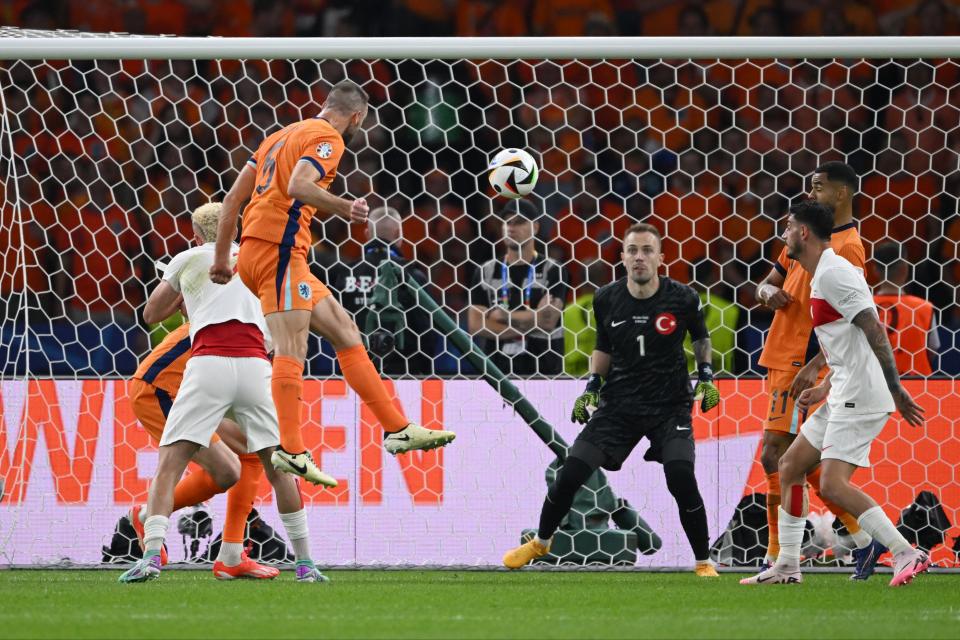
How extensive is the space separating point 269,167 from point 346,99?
485mm

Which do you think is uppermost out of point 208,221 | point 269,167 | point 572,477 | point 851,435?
point 269,167

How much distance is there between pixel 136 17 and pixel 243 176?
6.76 meters

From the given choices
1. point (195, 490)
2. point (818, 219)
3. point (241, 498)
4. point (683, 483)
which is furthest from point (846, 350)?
point (195, 490)

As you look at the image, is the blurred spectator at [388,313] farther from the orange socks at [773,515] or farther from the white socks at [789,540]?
the white socks at [789,540]

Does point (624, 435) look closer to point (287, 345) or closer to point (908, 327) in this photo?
point (287, 345)

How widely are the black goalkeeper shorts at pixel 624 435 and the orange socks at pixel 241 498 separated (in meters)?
1.63

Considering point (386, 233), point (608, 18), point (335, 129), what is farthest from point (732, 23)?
point (335, 129)

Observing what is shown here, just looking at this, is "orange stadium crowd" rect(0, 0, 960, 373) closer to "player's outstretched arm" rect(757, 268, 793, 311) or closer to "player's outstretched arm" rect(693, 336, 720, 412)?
"player's outstretched arm" rect(693, 336, 720, 412)

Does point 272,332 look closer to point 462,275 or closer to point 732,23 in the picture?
point 462,275

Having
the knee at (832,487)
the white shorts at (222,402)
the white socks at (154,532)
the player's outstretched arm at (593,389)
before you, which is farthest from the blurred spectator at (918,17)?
the white socks at (154,532)

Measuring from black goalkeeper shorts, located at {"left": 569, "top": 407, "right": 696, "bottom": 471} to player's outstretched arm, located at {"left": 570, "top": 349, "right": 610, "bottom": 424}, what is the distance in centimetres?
6

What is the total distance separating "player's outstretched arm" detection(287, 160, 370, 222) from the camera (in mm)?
5961

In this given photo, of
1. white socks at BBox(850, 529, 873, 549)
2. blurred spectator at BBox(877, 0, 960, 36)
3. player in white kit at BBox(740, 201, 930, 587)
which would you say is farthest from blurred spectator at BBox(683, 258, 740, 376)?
blurred spectator at BBox(877, 0, 960, 36)

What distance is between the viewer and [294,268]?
20.5 feet
